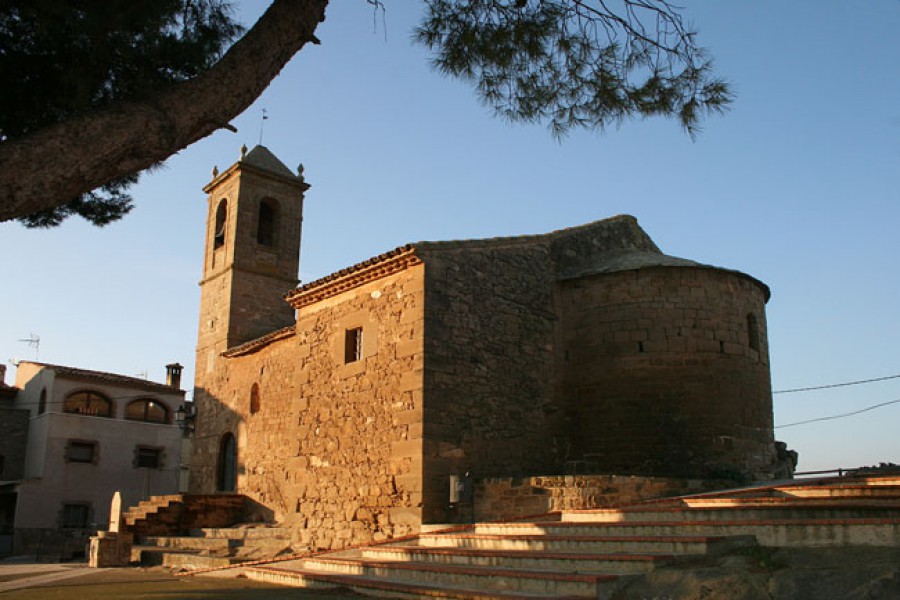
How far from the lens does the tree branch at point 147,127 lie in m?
5.04

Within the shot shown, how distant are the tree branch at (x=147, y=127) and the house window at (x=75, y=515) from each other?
25.8 metres

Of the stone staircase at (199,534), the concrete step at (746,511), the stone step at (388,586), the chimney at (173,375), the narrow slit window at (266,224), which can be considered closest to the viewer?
the stone step at (388,586)

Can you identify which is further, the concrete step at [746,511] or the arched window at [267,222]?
the arched window at [267,222]

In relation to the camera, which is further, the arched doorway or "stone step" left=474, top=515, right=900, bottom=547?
the arched doorway

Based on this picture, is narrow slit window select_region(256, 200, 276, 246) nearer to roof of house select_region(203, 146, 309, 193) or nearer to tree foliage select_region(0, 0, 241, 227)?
roof of house select_region(203, 146, 309, 193)

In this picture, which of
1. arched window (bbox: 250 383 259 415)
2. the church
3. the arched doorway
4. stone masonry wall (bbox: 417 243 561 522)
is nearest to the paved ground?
the church

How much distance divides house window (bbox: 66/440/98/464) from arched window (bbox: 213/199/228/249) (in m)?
10.8

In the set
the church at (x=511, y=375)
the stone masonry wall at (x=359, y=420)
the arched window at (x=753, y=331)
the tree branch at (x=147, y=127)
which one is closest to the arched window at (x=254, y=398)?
the stone masonry wall at (x=359, y=420)

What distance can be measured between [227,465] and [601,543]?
14.5m

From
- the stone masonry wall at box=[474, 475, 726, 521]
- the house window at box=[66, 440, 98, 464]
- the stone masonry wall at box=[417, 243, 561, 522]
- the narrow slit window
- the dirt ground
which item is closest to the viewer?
the dirt ground

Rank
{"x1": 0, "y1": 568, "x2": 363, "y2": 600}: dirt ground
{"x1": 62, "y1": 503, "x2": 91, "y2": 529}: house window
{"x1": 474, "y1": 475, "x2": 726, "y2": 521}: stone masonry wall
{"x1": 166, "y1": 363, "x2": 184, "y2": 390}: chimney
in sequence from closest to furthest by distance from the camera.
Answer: {"x1": 0, "y1": 568, "x2": 363, "y2": 600}: dirt ground < {"x1": 474, "y1": 475, "x2": 726, "y2": 521}: stone masonry wall < {"x1": 62, "y1": 503, "x2": 91, "y2": 529}: house window < {"x1": 166, "y1": 363, "x2": 184, "y2": 390}: chimney

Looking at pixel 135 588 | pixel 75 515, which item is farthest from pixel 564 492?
pixel 75 515

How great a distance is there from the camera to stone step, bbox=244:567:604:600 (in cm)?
586

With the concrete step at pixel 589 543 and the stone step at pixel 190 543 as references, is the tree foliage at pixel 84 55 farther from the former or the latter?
the stone step at pixel 190 543
